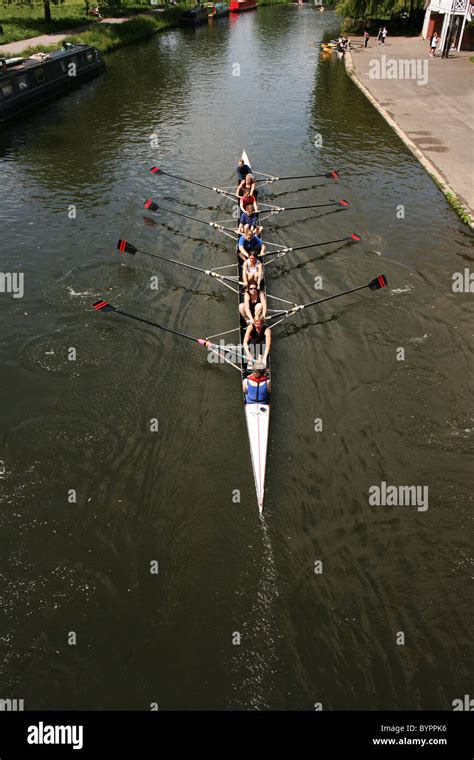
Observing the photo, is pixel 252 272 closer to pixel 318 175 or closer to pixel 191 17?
pixel 318 175

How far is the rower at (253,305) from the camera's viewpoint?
16558 millimetres

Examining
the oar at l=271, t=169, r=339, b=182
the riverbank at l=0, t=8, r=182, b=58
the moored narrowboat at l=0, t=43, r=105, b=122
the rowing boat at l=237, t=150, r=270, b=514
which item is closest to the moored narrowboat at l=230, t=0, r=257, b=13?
the riverbank at l=0, t=8, r=182, b=58

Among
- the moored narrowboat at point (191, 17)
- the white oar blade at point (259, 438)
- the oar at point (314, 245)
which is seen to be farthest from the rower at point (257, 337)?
the moored narrowboat at point (191, 17)

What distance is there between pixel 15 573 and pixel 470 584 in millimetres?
10256

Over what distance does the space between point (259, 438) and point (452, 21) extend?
2298 inches

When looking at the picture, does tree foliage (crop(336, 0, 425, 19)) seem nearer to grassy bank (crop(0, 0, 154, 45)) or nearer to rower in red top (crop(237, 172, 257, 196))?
grassy bank (crop(0, 0, 154, 45))

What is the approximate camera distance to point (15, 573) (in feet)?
36.4

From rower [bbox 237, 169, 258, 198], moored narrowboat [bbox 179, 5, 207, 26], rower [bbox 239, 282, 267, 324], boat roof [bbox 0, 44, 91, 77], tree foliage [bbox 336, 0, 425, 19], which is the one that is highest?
moored narrowboat [bbox 179, 5, 207, 26]

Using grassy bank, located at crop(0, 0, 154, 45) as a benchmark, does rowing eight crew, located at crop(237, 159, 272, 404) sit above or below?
below

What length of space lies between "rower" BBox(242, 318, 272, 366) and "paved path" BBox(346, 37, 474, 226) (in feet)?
52.5

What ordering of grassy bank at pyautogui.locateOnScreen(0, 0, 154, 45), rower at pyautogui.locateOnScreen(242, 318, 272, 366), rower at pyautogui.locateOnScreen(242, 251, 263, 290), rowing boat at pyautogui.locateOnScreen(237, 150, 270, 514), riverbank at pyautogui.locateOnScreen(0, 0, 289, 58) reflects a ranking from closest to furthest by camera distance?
1. rowing boat at pyautogui.locateOnScreen(237, 150, 270, 514)
2. rower at pyautogui.locateOnScreen(242, 318, 272, 366)
3. rower at pyautogui.locateOnScreen(242, 251, 263, 290)
4. riverbank at pyautogui.locateOnScreen(0, 0, 289, 58)
5. grassy bank at pyautogui.locateOnScreen(0, 0, 154, 45)

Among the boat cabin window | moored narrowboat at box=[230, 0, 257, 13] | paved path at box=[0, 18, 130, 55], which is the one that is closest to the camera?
the boat cabin window

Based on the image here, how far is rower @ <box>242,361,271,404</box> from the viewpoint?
1396 cm

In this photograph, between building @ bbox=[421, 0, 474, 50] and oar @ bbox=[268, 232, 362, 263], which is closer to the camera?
oar @ bbox=[268, 232, 362, 263]
